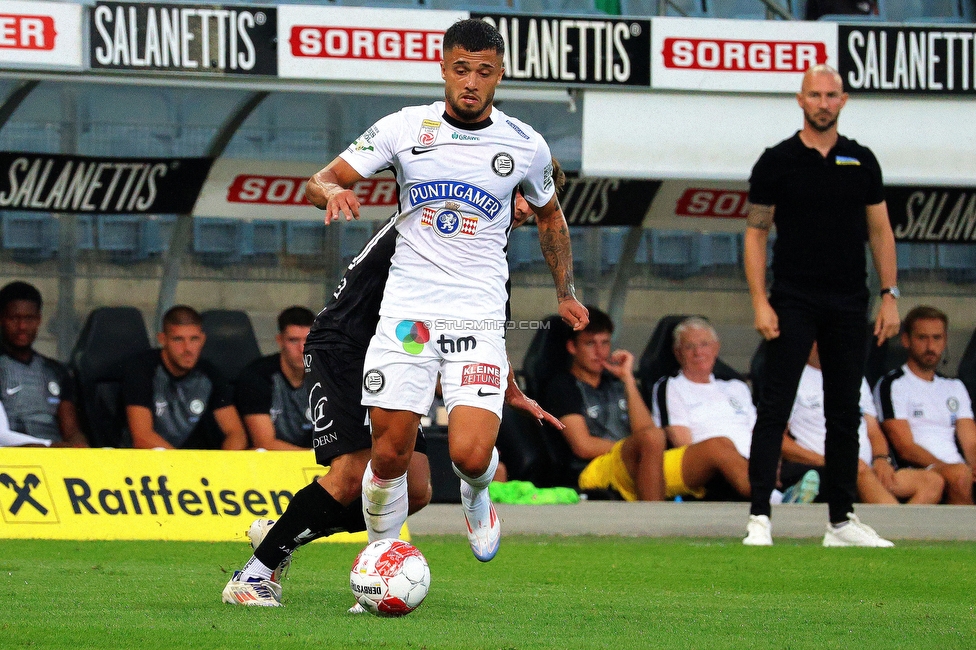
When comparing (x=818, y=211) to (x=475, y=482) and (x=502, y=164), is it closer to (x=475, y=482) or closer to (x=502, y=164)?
(x=502, y=164)

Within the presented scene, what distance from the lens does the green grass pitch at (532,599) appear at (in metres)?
3.75

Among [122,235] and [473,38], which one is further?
[122,235]

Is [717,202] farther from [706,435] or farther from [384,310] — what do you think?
[384,310]

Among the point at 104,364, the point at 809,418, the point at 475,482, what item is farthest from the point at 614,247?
the point at 475,482

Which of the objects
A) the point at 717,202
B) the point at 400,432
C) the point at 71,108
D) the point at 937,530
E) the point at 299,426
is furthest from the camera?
the point at 717,202

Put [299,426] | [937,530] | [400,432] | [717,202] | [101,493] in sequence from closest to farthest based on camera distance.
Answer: [400,432] → [101,493] → [937,530] → [299,426] → [717,202]

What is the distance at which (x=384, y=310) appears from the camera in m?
4.53

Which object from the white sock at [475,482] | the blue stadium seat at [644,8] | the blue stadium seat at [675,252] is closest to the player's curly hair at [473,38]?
the white sock at [475,482]

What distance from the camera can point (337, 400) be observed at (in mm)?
4637

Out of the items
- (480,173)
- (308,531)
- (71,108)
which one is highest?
(71,108)

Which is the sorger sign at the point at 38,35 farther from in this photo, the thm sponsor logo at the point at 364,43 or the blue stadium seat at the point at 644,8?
the blue stadium seat at the point at 644,8

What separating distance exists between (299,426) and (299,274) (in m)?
1.42

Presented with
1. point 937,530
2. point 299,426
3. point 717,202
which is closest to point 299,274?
point 299,426

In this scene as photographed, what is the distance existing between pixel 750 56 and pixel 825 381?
229cm
